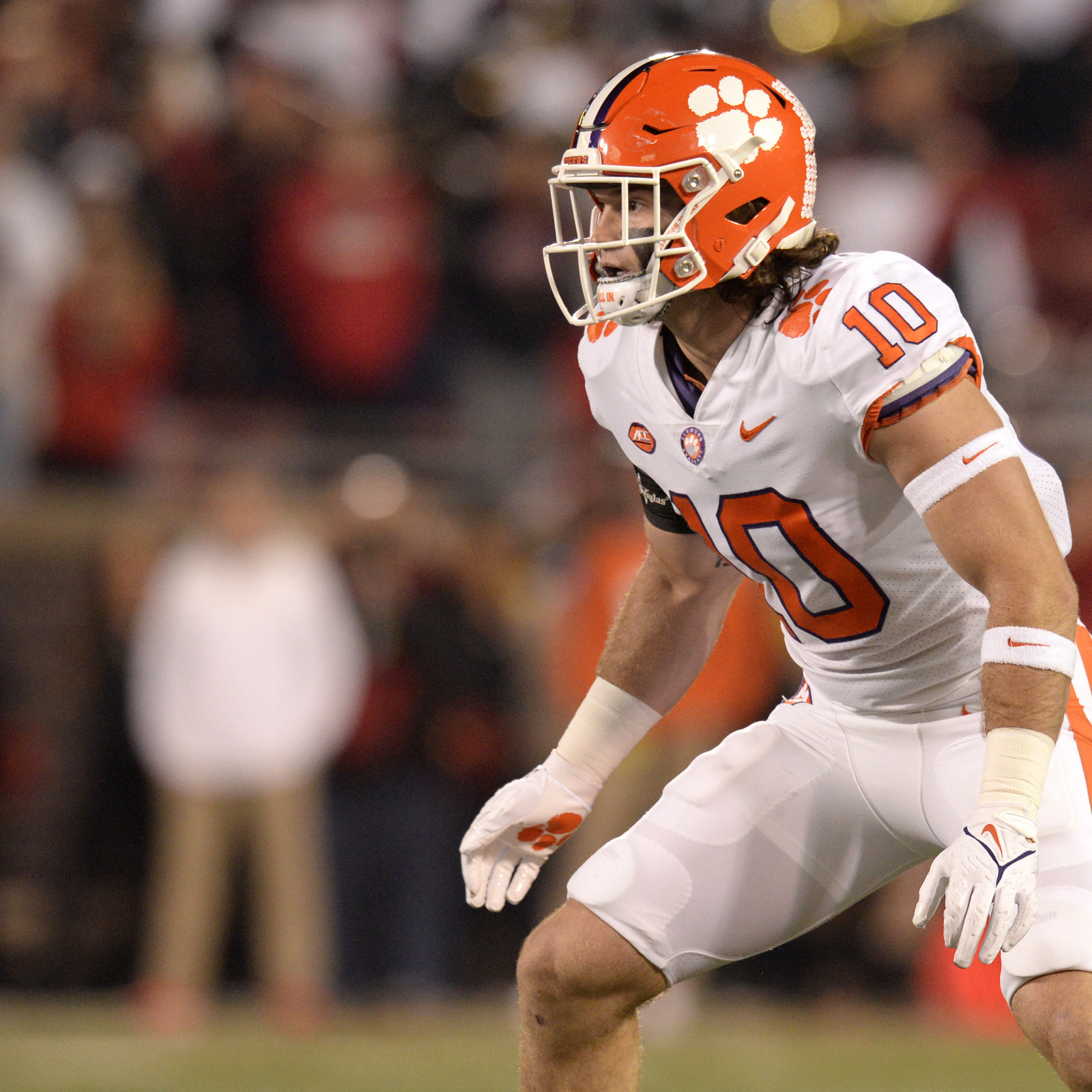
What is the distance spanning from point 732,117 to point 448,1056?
3.40m

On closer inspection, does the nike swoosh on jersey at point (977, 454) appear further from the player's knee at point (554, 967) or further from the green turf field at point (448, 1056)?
the green turf field at point (448, 1056)

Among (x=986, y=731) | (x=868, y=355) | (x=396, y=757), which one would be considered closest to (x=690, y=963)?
(x=986, y=731)

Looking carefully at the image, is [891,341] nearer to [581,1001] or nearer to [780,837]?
[780,837]

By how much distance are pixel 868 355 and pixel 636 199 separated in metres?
0.51

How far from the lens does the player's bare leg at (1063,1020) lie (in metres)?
2.32

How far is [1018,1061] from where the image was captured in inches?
210

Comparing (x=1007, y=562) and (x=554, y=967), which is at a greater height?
(x=1007, y=562)

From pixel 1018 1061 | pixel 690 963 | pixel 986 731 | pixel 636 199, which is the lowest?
pixel 1018 1061

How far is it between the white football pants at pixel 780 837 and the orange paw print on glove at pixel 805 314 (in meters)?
0.65

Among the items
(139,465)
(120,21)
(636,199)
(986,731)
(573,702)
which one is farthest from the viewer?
(120,21)

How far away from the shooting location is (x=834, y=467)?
2611mm

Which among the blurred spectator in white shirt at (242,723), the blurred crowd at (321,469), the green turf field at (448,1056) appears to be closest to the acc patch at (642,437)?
the green turf field at (448,1056)

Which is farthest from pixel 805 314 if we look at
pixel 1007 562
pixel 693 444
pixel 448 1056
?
pixel 448 1056

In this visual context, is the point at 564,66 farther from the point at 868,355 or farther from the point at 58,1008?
the point at 868,355
